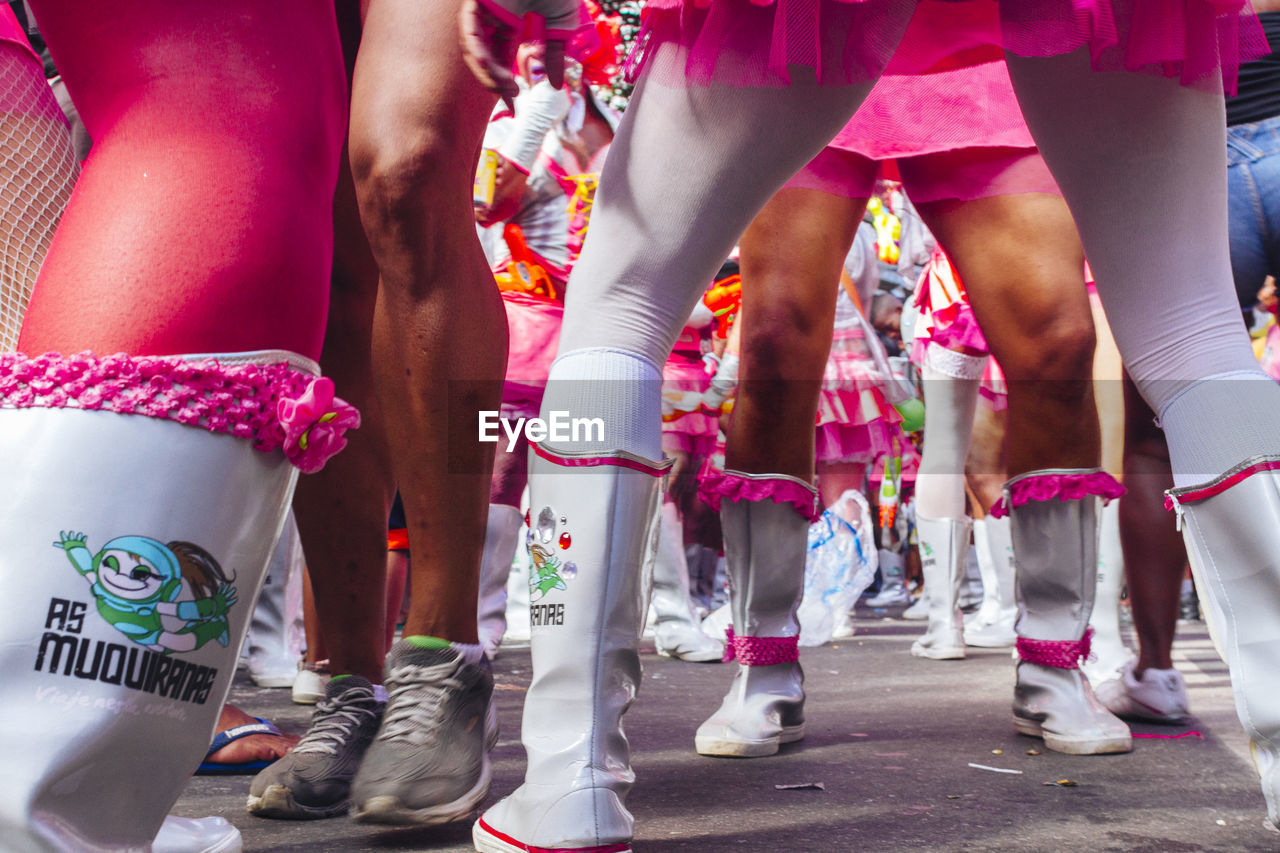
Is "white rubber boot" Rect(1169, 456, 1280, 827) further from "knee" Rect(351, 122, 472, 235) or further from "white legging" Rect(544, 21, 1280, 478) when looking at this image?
"knee" Rect(351, 122, 472, 235)

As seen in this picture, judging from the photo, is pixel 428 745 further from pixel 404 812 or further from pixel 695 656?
pixel 695 656

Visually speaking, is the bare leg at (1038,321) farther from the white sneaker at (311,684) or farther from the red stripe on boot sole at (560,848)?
the white sneaker at (311,684)

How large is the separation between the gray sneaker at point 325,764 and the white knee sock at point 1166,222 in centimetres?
108

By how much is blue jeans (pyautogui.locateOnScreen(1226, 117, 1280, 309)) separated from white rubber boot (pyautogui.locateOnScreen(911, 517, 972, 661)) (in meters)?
1.78

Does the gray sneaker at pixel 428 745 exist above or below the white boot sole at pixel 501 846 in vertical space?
above

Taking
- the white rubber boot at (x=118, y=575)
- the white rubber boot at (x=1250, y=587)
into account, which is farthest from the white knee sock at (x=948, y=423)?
the white rubber boot at (x=118, y=575)

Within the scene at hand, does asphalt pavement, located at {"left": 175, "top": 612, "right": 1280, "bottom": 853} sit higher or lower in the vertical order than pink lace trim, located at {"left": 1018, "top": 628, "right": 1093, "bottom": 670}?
lower

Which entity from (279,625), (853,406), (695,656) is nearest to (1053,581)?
(695,656)

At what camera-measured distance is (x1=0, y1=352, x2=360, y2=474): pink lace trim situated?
85cm

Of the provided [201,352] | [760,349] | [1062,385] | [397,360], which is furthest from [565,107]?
[201,352]

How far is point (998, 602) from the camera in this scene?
4805mm

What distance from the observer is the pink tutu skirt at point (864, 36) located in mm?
1119

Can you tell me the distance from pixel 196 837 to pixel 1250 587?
1.04 meters

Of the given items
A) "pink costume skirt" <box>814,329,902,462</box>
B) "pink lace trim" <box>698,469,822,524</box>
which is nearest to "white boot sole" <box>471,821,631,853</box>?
"pink lace trim" <box>698,469,822,524</box>
